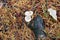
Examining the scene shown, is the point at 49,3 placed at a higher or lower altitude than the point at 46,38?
higher

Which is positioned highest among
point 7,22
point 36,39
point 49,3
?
point 49,3

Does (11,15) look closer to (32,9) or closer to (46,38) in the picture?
(32,9)

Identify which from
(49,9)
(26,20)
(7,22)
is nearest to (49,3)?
(49,9)

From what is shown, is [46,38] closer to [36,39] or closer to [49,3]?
[36,39]

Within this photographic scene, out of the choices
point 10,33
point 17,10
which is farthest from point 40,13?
point 10,33

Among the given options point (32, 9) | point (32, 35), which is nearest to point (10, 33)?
point (32, 35)

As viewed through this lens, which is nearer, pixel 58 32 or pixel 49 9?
pixel 58 32

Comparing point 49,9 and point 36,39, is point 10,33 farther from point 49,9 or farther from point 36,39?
point 49,9

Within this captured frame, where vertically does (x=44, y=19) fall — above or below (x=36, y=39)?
above

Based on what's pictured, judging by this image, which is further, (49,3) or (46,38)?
(49,3)
